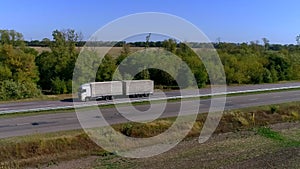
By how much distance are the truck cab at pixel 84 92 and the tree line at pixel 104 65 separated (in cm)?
739

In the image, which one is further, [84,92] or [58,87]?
[58,87]

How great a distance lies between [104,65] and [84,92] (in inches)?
419

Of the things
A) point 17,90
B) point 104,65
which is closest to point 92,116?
point 17,90

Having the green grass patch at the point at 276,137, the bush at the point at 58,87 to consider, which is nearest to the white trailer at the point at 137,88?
the bush at the point at 58,87

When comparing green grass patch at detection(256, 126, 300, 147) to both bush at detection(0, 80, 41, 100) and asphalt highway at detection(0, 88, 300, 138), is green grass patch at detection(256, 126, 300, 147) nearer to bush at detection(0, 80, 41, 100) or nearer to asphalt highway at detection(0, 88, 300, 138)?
asphalt highway at detection(0, 88, 300, 138)

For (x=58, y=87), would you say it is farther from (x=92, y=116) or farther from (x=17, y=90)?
(x=92, y=116)

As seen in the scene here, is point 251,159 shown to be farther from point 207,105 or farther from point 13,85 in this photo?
point 13,85

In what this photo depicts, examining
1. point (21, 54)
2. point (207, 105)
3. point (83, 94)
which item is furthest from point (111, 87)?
point (21, 54)

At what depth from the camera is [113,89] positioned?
3694 centimetres

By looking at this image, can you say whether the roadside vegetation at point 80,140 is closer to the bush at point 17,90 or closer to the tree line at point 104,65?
the tree line at point 104,65

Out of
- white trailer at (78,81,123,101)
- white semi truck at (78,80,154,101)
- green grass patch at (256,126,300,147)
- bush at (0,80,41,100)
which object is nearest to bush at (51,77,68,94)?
bush at (0,80,41,100)

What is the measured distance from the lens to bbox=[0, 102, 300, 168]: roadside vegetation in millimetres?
→ 19386

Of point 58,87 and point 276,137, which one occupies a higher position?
point 58,87

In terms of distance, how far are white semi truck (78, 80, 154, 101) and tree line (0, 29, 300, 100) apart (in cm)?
394
